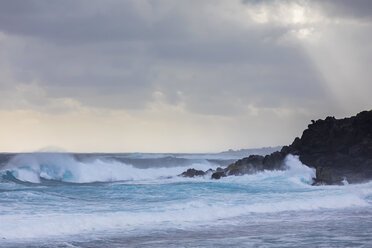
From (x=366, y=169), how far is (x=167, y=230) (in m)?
21.3

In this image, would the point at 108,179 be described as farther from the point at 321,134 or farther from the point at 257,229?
the point at 257,229

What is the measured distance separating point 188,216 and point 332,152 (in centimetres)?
2111

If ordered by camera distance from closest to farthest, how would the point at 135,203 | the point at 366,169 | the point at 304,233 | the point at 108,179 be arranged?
the point at 304,233 → the point at 135,203 → the point at 366,169 → the point at 108,179

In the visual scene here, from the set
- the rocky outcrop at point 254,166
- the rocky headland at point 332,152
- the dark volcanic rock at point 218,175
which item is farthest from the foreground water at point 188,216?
the rocky outcrop at point 254,166

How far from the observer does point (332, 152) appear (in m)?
38.7

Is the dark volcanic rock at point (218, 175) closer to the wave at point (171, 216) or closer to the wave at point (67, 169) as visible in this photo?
the wave at point (67, 169)

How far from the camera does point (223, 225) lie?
18234mm

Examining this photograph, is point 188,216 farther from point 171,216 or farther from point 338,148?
point 338,148

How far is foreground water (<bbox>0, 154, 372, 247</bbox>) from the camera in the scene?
15.1 m

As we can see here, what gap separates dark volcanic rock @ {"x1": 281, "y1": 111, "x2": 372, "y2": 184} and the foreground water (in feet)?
12.7

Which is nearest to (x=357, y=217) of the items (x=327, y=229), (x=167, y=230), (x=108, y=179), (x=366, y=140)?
(x=327, y=229)

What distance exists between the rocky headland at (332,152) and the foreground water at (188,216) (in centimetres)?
452

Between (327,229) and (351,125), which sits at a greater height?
(351,125)

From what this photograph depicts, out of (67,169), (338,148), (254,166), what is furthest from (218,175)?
(67,169)
